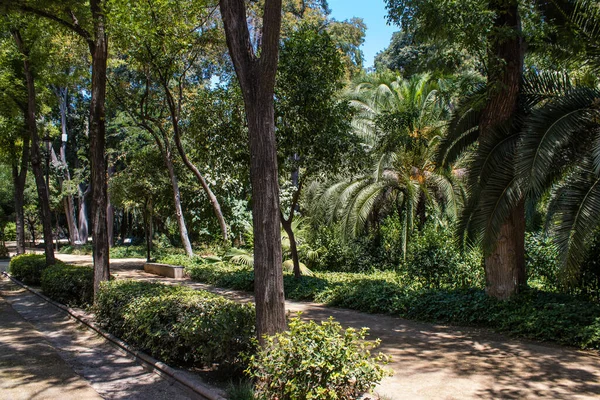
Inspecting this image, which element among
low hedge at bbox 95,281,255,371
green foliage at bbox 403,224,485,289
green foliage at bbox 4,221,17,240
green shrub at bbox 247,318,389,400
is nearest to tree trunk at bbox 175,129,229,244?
low hedge at bbox 95,281,255,371

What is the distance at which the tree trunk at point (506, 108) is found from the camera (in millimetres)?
9125

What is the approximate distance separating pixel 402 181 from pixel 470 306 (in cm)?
824

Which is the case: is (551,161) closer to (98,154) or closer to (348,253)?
(98,154)

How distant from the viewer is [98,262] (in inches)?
420

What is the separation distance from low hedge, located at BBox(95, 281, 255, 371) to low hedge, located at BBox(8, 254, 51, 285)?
30.0ft

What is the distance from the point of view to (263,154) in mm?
5562

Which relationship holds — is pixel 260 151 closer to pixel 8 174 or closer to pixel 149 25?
pixel 149 25

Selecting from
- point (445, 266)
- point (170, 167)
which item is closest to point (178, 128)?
point (170, 167)

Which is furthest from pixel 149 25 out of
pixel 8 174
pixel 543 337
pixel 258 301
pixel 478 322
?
pixel 8 174

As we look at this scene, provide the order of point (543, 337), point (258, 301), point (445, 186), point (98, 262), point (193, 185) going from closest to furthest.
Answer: point (258, 301)
point (543, 337)
point (98, 262)
point (445, 186)
point (193, 185)

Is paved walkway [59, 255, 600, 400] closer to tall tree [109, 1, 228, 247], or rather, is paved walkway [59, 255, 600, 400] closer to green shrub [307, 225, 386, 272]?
tall tree [109, 1, 228, 247]

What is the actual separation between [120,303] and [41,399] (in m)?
3.16

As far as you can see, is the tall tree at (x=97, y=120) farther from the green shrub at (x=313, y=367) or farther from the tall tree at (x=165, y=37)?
the green shrub at (x=313, y=367)

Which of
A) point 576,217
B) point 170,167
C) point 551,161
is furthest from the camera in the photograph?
point 170,167
